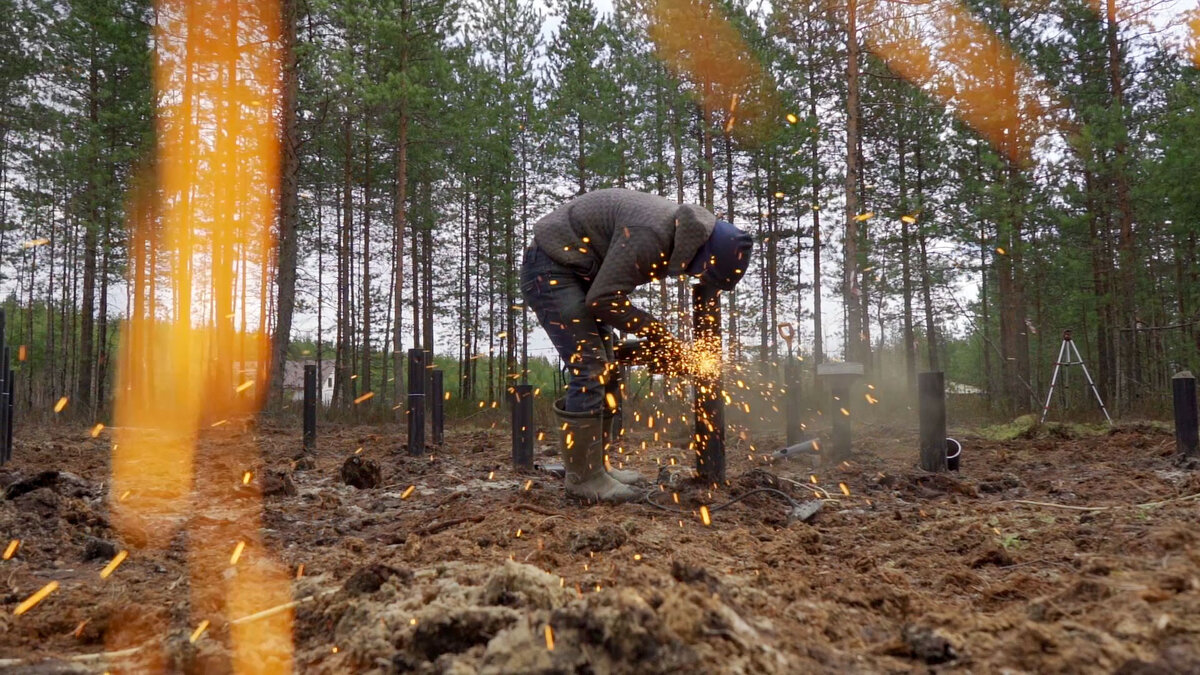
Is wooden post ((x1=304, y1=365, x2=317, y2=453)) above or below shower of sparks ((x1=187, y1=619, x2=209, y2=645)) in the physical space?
above

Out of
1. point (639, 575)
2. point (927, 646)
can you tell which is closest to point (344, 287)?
point (639, 575)

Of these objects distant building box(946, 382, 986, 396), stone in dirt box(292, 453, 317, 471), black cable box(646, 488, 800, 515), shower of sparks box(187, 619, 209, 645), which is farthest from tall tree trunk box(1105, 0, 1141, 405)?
shower of sparks box(187, 619, 209, 645)

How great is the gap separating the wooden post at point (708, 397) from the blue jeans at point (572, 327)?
0.66 m

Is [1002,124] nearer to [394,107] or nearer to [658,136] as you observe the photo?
[658,136]

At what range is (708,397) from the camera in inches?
185

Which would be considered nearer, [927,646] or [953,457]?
[927,646]

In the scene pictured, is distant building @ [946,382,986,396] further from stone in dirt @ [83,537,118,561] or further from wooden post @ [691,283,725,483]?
stone in dirt @ [83,537,118,561]

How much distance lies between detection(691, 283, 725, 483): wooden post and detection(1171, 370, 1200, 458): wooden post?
13.1ft

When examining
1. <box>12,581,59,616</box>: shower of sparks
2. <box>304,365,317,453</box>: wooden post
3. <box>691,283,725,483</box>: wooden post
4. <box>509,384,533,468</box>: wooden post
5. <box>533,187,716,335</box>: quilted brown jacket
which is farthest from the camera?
<box>304,365,317,453</box>: wooden post

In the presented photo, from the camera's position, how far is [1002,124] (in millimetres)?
15922

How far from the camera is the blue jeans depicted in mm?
4297

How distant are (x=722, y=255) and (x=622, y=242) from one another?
62 centimetres

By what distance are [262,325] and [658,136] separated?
57.5 feet

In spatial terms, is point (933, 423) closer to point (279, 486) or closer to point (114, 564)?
point (279, 486)
